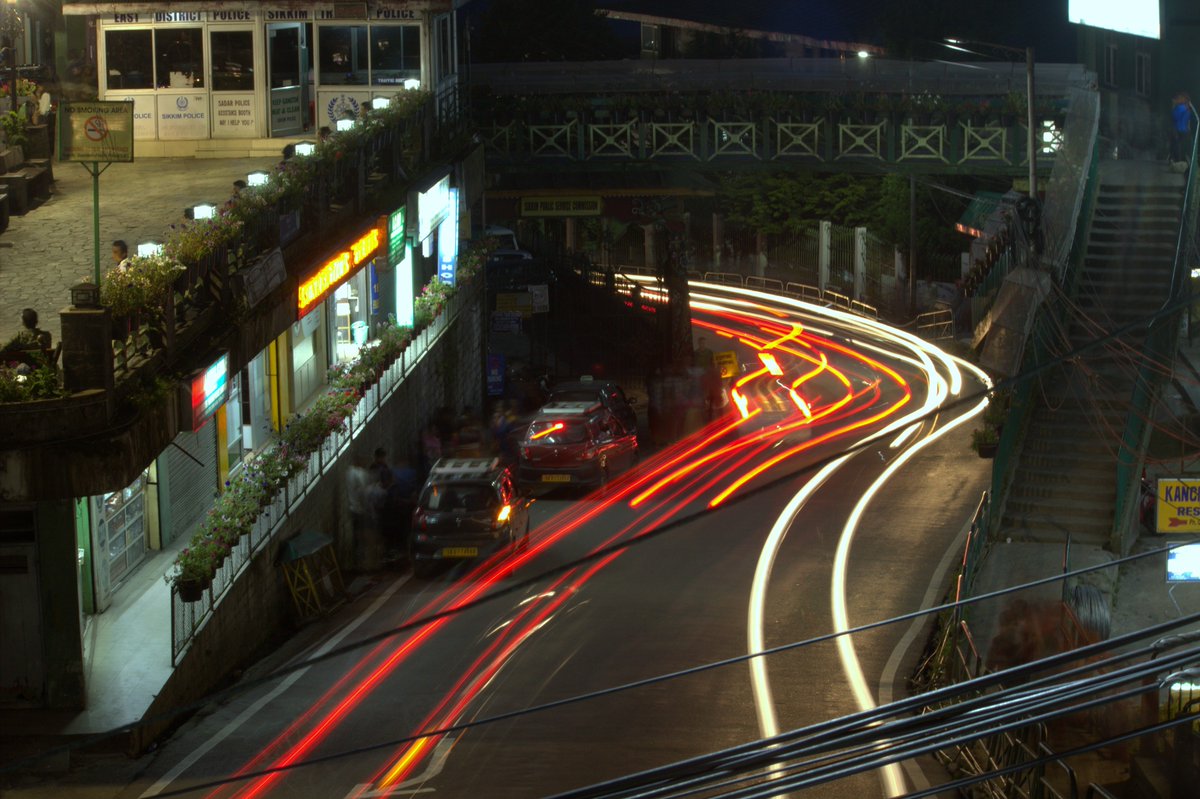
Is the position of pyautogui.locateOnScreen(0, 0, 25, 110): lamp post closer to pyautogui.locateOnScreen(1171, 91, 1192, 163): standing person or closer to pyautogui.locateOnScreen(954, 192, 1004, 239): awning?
pyautogui.locateOnScreen(1171, 91, 1192, 163): standing person

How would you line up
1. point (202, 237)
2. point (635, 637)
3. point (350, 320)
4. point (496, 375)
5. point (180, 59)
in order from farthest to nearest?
point (496, 375) → point (180, 59) → point (350, 320) → point (635, 637) → point (202, 237)

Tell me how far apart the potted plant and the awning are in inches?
670

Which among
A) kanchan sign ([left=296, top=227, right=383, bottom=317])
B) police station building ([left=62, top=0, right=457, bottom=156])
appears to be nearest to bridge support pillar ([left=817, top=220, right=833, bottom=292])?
police station building ([left=62, top=0, right=457, bottom=156])

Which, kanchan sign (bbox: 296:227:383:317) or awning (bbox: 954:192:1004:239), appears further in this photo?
awning (bbox: 954:192:1004:239)

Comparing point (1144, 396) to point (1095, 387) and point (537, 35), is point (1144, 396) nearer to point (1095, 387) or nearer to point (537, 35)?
point (1095, 387)

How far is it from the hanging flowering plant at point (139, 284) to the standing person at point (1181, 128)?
2111cm

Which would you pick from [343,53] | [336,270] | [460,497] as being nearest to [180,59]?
[343,53]

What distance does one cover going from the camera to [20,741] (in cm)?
1722

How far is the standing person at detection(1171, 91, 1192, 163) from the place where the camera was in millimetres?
32844

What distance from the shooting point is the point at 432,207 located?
3391 cm

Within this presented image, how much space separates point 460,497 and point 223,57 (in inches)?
506

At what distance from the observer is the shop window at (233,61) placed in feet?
110

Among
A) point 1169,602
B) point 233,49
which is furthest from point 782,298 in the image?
point 1169,602

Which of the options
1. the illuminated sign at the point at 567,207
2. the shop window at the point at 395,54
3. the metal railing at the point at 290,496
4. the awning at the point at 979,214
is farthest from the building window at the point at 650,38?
the metal railing at the point at 290,496
